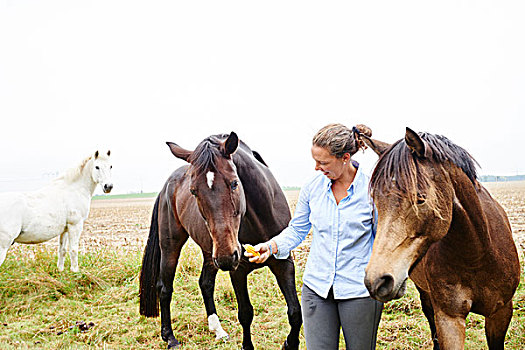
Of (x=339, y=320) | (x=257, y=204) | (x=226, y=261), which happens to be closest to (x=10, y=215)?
(x=257, y=204)

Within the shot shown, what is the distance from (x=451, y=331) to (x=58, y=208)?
699cm

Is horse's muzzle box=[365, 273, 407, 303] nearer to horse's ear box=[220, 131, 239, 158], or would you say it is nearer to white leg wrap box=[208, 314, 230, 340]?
horse's ear box=[220, 131, 239, 158]

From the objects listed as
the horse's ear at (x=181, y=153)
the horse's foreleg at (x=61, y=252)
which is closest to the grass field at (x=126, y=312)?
the horse's foreleg at (x=61, y=252)

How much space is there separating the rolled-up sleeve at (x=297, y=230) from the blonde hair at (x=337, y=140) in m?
0.41

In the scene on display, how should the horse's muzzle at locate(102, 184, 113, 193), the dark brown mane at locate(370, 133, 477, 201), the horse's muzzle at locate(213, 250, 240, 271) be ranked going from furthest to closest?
the horse's muzzle at locate(102, 184, 113, 193), the horse's muzzle at locate(213, 250, 240, 271), the dark brown mane at locate(370, 133, 477, 201)

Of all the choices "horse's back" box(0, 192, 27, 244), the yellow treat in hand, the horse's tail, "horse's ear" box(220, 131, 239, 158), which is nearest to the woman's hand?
the yellow treat in hand

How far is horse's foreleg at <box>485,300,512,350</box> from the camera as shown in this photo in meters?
2.72

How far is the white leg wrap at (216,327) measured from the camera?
4.79 m

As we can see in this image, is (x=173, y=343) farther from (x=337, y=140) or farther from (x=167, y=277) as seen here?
(x=337, y=140)

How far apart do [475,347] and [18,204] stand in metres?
6.92

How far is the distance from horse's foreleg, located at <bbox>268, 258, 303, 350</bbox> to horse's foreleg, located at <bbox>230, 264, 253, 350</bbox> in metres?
0.35

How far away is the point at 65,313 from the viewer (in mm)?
5711

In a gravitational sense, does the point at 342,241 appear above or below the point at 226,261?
above

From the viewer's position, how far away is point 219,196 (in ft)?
10.1
